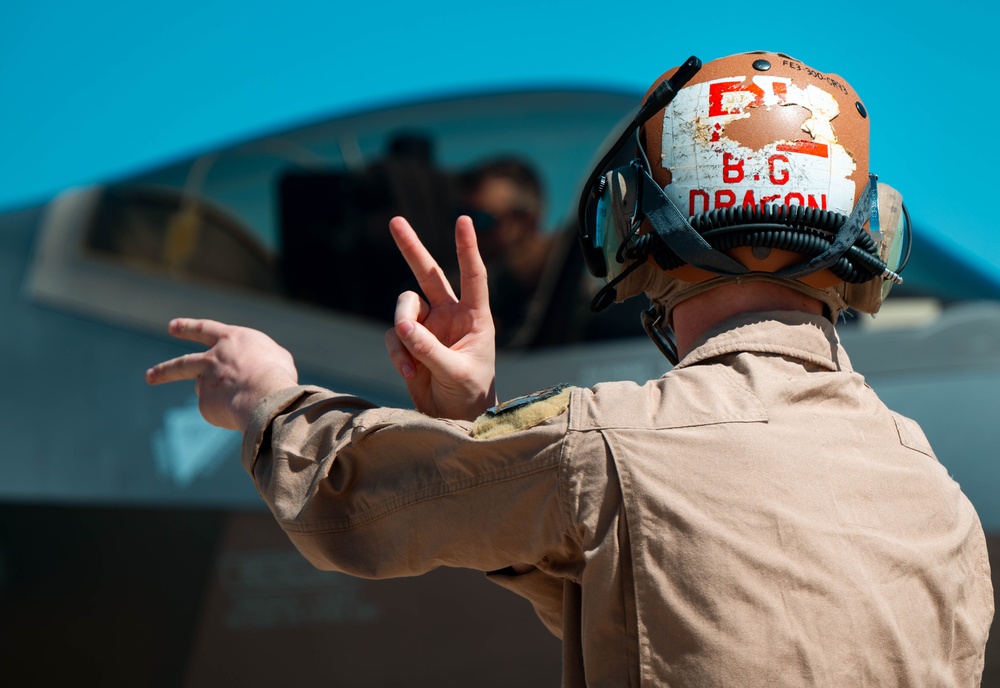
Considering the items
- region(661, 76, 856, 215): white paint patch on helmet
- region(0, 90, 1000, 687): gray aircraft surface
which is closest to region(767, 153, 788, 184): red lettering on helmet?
region(661, 76, 856, 215): white paint patch on helmet

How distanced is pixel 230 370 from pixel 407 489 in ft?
1.20

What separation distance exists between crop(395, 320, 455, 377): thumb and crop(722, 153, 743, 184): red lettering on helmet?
42 centimetres

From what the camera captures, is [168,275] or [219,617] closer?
[219,617]

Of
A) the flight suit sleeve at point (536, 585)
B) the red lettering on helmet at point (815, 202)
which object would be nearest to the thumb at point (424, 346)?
the flight suit sleeve at point (536, 585)

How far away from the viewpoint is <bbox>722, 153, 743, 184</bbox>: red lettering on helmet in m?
1.26

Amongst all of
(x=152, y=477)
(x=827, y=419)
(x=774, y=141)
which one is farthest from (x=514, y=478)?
(x=152, y=477)

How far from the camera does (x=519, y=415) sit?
112 centimetres

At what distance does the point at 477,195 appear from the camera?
4.06 m

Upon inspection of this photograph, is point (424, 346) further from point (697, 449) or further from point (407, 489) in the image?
point (697, 449)

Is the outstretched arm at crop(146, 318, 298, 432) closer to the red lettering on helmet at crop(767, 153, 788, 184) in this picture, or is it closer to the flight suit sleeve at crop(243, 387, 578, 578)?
the flight suit sleeve at crop(243, 387, 578, 578)

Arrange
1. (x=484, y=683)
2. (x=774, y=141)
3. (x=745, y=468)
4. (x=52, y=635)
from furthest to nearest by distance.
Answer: (x=52, y=635) → (x=484, y=683) → (x=774, y=141) → (x=745, y=468)

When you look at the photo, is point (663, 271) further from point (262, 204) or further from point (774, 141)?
point (262, 204)

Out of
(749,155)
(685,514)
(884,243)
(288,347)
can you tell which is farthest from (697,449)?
(288,347)

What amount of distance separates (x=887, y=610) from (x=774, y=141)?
586 millimetres
